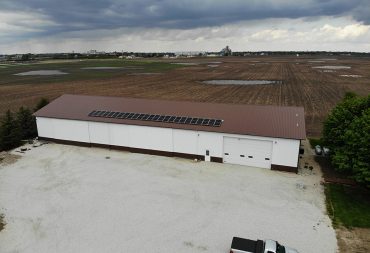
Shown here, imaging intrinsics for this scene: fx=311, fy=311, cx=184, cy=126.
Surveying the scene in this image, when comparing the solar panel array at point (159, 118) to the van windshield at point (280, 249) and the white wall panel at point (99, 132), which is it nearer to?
the white wall panel at point (99, 132)

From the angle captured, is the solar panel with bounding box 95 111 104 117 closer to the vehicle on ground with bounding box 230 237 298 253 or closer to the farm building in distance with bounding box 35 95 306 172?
the farm building in distance with bounding box 35 95 306 172

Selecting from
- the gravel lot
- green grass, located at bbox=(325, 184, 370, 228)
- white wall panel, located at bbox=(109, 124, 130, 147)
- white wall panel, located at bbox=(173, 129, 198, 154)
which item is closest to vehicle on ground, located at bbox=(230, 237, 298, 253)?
the gravel lot

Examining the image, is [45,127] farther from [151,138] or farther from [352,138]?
[352,138]

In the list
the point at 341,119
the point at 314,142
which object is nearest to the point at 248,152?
the point at 341,119

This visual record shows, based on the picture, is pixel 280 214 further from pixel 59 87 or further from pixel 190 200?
pixel 59 87

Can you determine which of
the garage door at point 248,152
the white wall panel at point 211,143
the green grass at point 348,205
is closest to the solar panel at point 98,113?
the white wall panel at point 211,143

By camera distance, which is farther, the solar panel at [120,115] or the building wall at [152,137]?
the solar panel at [120,115]

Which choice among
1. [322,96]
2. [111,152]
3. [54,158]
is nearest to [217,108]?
[111,152]
